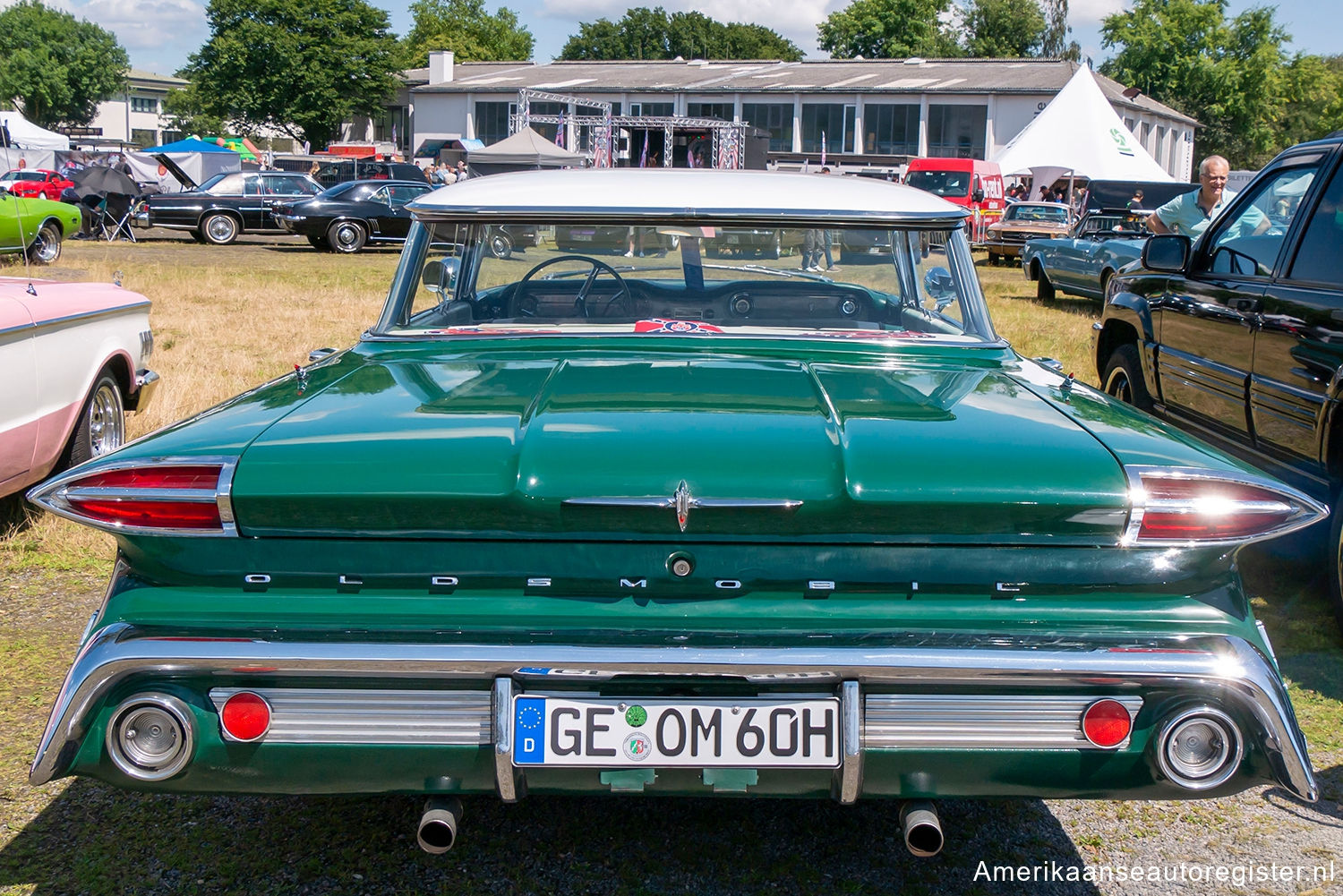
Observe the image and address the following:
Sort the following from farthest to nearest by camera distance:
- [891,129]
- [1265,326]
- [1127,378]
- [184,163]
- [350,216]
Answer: [891,129] < [184,163] < [350,216] < [1127,378] < [1265,326]

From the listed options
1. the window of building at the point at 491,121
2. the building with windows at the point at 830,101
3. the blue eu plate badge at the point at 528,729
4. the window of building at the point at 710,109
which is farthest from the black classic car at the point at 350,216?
the window of building at the point at 491,121

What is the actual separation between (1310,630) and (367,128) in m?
79.7

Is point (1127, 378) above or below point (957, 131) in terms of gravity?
below

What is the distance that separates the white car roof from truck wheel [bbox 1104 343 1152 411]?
2.86 meters

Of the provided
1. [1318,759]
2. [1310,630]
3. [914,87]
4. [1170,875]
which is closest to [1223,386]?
[1310,630]

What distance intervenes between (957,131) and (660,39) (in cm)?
5134

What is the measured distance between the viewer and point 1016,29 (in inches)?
3177

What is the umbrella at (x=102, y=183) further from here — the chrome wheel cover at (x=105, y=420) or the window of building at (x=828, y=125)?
the window of building at (x=828, y=125)

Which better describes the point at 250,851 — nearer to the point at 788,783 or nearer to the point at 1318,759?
the point at 788,783

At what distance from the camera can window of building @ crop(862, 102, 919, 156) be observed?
52.8 m

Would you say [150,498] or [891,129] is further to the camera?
[891,129]

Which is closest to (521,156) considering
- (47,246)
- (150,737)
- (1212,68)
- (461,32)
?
(47,246)

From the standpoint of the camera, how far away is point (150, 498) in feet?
6.70

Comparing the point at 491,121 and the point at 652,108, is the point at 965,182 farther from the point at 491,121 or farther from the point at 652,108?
the point at 491,121
